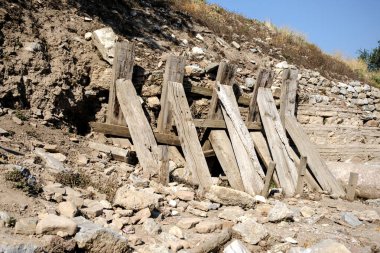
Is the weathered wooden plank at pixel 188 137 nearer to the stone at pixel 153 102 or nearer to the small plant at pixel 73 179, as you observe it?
the stone at pixel 153 102

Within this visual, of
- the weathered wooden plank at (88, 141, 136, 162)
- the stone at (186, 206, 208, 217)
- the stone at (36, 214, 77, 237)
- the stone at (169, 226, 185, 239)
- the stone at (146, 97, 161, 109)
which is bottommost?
the stone at (169, 226, 185, 239)

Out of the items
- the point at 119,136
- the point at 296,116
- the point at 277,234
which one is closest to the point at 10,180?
the point at 119,136

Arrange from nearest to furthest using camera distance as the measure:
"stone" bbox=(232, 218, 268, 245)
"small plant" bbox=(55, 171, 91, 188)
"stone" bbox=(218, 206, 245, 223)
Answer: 1. "stone" bbox=(232, 218, 268, 245)
2. "small plant" bbox=(55, 171, 91, 188)
3. "stone" bbox=(218, 206, 245, 223)

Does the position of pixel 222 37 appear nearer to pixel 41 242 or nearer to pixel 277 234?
pixel 277 234

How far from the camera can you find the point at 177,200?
4.52m

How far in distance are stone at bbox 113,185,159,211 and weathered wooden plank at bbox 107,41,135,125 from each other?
2049mm

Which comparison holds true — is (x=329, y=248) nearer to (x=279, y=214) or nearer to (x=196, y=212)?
(x=279, y=214)

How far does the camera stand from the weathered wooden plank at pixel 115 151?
17.2ft

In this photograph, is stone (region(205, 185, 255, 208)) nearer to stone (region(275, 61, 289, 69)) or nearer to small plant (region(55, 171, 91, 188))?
small plant (region(55, 171, 91, 188))

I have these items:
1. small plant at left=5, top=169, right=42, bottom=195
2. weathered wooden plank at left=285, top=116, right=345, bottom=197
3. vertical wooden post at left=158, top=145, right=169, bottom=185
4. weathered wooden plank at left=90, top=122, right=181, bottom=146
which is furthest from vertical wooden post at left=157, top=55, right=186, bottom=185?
small plant at left=5, top=169, right=42, bottom=195

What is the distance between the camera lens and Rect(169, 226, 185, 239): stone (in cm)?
361


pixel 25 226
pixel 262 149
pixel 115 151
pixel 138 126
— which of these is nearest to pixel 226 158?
pixel 262 149

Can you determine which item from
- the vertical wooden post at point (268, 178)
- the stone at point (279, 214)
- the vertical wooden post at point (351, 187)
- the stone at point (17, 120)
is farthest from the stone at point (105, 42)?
the vertical wooden post at point (351, 187)

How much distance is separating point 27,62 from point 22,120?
36.5 inches
